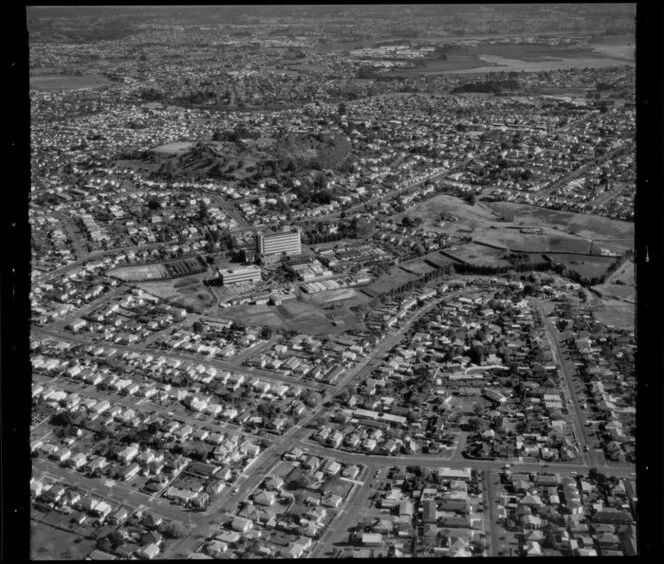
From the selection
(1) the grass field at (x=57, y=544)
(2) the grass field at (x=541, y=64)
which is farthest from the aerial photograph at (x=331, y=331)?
(2) the grass field at (x=541, y=64)

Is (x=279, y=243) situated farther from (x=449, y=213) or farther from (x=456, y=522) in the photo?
(x=456, y=522)

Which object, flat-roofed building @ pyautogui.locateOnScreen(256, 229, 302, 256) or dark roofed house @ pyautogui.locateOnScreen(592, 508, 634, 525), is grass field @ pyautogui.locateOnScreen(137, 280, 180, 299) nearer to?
flat-roofed building @ pyautogui.locateOnScreen(256, 229, 302, 256)

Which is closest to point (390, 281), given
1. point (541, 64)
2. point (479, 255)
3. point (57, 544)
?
point (479, 255)

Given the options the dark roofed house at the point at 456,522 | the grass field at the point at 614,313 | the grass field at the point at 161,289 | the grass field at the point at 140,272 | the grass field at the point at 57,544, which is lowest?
the grass field at the point at 57,544

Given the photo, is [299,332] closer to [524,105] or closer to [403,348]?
[403,348]

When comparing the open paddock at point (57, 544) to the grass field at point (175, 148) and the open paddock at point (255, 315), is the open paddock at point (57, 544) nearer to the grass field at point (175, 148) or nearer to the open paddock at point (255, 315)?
the open paddock at point (255, 315)

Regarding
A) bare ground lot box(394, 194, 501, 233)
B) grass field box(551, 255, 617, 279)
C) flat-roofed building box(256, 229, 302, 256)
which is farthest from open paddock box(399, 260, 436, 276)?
grass field box(551, 255, 617, 279)

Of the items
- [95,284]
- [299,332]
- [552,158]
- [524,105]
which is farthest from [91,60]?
[299,332]
